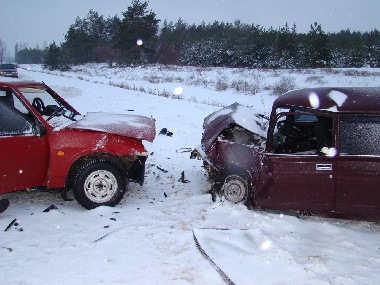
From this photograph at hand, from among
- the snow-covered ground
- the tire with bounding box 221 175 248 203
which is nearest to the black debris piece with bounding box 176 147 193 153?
the snow-covered ground

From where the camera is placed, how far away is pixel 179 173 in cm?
708

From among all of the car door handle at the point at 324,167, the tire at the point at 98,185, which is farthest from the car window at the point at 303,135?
the tire at the point at 98,185

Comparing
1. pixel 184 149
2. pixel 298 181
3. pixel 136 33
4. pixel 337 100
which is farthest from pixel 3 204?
pixel 136 33

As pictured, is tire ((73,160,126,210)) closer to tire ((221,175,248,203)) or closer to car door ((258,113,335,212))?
tire ((221,175,248,203))

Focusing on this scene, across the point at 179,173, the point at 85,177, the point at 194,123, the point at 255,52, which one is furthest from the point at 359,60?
the point at 85,177

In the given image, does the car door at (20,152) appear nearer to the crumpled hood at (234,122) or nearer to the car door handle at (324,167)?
the crumpled hood at (234,122)

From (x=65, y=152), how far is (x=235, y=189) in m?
2.54

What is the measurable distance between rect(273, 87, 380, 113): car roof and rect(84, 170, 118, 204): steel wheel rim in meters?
2.63

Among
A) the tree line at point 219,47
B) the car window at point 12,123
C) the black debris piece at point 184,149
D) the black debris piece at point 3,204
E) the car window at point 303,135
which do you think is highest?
the tree line at point 219,47

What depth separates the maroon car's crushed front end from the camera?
17.2 ft

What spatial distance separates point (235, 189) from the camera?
209 inches

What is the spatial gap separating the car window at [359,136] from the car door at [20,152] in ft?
13.2

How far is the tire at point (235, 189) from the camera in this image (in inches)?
207

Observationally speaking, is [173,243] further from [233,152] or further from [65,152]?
[65,152]
